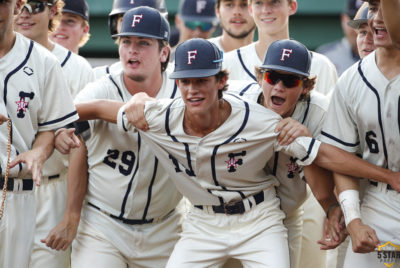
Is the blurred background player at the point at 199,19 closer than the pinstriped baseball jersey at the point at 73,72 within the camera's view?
No

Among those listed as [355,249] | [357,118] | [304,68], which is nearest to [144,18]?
[304,68]

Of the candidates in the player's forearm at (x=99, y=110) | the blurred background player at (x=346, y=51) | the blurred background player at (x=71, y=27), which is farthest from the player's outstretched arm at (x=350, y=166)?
the blurred background player at (x=346, y=51)

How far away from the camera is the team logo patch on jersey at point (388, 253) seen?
17.4 ft

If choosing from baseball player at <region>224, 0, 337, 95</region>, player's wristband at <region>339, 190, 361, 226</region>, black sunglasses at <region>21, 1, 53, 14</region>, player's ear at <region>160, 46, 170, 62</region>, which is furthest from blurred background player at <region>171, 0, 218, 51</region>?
player's wristband at <region>339, 190, 361, 226</region>

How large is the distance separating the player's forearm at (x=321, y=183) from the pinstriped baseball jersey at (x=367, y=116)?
0.24 meters

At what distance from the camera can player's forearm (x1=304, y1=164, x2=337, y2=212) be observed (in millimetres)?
5691

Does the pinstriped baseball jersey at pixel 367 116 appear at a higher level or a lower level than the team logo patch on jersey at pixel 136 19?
lower

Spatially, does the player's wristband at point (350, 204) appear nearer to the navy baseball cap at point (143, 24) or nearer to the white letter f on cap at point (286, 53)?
the white letter f on cap at point (286, 53)

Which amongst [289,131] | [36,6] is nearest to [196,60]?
[289,131]

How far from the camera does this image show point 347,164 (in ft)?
17.9

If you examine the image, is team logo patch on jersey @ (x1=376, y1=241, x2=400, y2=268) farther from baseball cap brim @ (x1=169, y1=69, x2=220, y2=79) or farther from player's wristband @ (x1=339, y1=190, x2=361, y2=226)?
baseball cap brim @ (x1=169, y1=69, x2=220, y2=79)

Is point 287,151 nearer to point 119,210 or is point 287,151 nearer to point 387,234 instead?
point 387,234

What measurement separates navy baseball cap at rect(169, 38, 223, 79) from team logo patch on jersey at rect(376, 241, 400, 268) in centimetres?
159

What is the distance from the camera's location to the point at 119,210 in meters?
6.27
